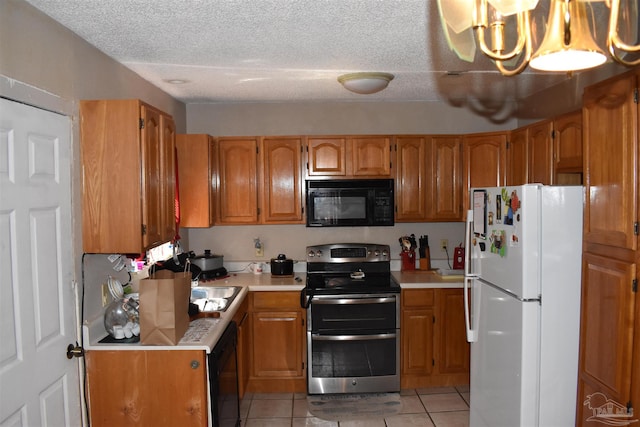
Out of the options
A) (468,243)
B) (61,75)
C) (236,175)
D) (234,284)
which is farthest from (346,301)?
(61,75)

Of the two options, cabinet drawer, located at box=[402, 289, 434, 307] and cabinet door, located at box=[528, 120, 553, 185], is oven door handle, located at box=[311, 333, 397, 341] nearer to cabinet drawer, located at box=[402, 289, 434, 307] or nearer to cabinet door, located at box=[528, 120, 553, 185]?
cabinet drawer, located at box=[402, 289, 434, 307]

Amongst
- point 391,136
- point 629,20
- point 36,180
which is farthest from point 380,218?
point 629,20

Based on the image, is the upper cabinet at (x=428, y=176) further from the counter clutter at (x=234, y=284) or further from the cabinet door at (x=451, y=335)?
the cabinet door at (x=451, y=335)

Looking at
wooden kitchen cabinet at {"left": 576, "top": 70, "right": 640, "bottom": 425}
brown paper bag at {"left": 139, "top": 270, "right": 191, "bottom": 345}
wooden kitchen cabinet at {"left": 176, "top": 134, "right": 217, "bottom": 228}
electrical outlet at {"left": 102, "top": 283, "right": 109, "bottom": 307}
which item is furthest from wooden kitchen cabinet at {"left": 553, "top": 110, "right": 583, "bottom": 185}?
electrical outlet at {"left": 102, "top": 283, "right": 109, "bottom": 307}

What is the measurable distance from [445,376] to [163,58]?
310cm

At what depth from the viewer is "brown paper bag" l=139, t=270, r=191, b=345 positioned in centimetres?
223

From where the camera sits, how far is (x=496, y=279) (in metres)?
2.62

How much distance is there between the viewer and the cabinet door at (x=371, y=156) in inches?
154

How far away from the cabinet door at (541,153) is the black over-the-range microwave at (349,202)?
1.09m

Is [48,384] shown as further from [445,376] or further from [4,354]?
[445,376]

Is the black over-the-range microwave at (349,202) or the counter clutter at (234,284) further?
the black over-the-range microwave at (349,202)

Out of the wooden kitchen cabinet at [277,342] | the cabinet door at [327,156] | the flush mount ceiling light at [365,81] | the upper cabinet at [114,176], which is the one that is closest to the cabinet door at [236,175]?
the cabinet door at [327,156]

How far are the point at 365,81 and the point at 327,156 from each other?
36.8 inches

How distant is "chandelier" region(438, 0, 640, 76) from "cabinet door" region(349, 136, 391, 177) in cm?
274
